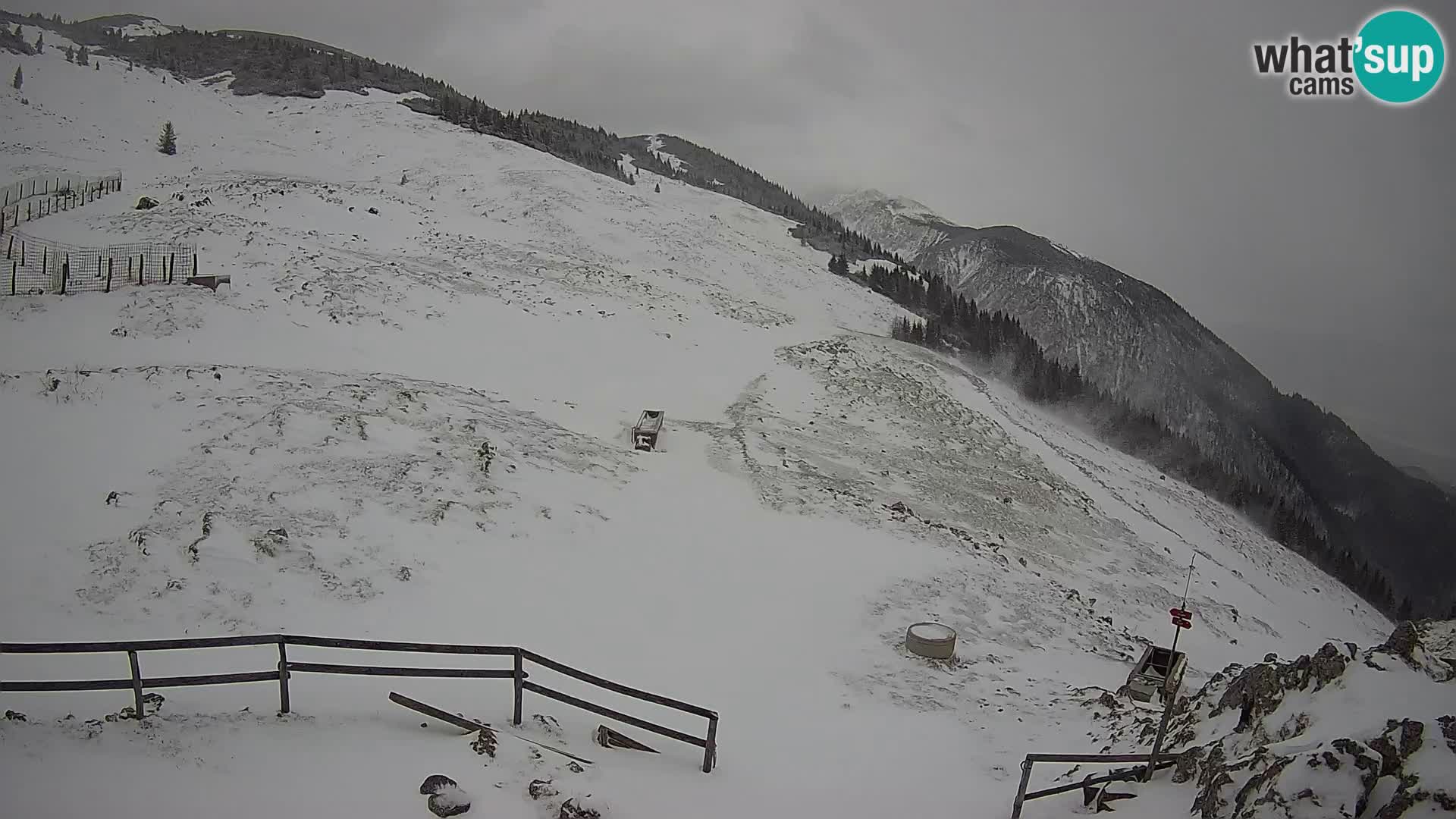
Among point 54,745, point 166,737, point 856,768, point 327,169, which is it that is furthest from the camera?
point 327,169

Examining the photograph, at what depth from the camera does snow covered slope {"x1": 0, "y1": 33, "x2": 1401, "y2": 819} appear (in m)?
7.98

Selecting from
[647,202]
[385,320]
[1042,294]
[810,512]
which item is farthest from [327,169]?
[1042,294]

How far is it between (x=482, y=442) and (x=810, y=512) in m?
9.27

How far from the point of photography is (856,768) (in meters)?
10.4

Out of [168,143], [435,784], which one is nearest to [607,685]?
[435,784]

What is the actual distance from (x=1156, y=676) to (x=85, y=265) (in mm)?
33426

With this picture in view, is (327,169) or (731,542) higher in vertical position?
(327,169)

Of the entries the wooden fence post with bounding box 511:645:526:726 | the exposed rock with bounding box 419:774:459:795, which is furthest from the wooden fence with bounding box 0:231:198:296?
the exposed rock with bounding box 419:774:459:795

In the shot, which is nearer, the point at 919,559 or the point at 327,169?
the point at 919,559

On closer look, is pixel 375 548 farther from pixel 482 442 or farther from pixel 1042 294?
pixel 1042 294

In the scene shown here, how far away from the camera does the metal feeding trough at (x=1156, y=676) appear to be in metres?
12.5

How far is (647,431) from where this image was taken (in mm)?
22281

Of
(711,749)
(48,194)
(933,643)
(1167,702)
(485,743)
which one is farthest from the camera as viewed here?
(48,194)

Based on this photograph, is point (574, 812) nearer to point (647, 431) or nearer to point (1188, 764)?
Result: point (1188, 764)
